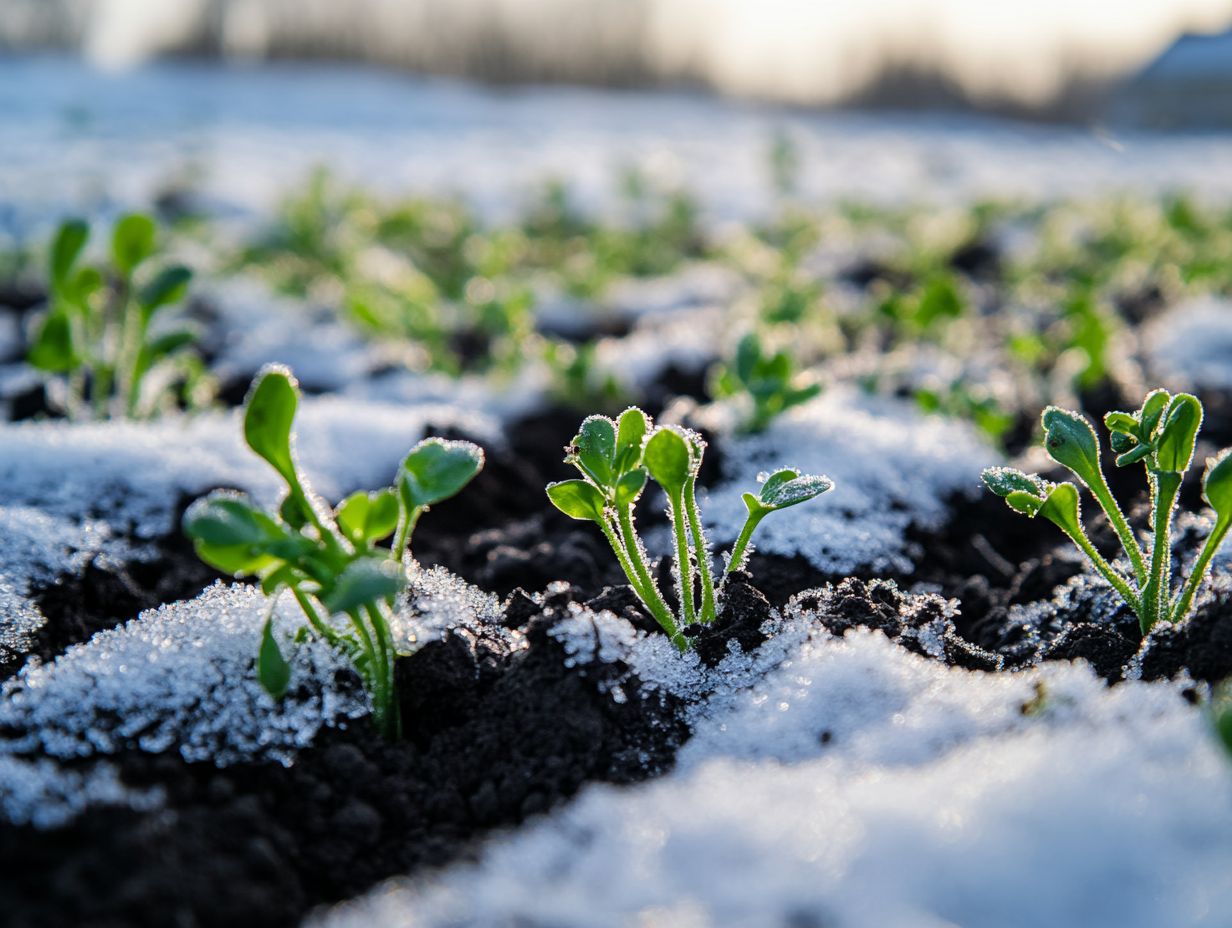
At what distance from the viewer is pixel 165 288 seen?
68.6 inches

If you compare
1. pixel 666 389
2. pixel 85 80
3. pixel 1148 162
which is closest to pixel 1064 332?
pixel 666 389

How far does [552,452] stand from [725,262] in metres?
2.21

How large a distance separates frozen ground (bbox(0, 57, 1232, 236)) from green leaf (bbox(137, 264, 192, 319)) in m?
3.90

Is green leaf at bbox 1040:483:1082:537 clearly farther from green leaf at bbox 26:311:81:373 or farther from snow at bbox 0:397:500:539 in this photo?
green leaf at bbox 26:311:81:373

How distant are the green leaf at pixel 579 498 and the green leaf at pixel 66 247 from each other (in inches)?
48.4

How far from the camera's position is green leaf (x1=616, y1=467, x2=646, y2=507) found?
105 cm

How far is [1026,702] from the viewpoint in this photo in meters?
0.93

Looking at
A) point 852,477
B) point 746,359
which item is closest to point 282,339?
point 746,359

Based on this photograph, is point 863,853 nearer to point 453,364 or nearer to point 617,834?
point 617,834

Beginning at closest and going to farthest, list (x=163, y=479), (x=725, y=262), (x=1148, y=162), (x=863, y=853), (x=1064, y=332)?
(x=863, y=853)
(x=163, y=479)
(x=1064, y=332)
(x=725, y=262)
(x=1148, y=162)

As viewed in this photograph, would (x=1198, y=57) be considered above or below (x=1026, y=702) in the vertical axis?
above

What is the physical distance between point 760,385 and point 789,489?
0.61 metres

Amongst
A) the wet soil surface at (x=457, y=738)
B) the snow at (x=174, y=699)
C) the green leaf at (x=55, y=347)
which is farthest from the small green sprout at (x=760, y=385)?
the green leaf at (x=55, y=347)

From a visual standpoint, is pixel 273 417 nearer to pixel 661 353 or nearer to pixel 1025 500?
pixel 1025 500
